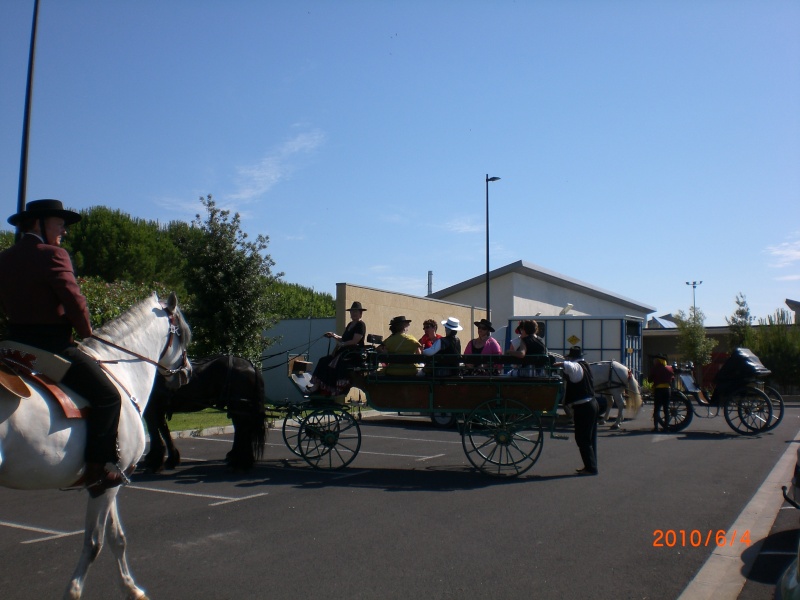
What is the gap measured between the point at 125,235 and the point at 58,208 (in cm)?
3884

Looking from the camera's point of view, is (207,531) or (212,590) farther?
(207,531)

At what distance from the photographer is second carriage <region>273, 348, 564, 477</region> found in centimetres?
1035

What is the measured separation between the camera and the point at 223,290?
62.2 ft

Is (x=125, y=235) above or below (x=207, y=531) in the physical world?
above

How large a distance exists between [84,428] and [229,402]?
584 cm

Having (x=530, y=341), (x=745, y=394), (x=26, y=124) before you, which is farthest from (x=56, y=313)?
(x=745, y=394)

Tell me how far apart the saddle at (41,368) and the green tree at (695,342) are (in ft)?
145

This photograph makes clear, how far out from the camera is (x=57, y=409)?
4.53m

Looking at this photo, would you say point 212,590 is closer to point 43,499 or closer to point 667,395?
point 43,499

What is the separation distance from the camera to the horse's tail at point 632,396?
17750 millimetres

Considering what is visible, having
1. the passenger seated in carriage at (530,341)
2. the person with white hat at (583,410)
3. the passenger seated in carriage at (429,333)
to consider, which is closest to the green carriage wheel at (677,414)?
the passenger seated in carriage at (429,333)

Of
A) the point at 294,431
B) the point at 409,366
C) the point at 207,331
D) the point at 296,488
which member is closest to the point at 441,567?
the point at 296,488

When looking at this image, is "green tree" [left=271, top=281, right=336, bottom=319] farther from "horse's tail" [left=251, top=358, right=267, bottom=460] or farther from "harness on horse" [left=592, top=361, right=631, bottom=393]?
"horse's tail" [left=251, top=358, right=267, bottom=460]

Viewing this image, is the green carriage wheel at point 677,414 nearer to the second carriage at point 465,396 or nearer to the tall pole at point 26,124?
the second carriage at point 465,396
